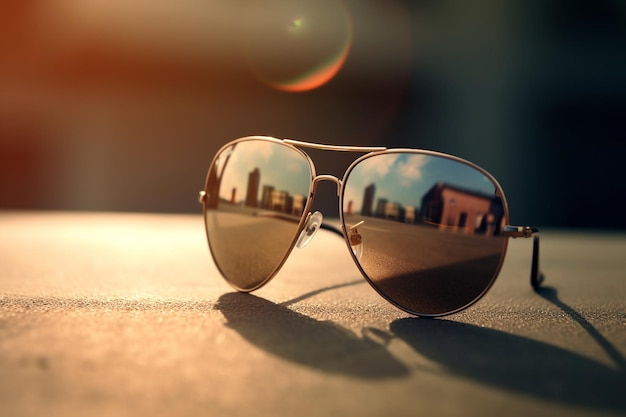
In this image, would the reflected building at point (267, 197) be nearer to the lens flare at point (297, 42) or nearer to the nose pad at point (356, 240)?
the nose pad at point (356, 240)

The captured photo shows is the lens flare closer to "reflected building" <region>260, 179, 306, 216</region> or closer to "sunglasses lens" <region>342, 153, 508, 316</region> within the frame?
"reflected building" <region>260, 179, 306, 216</region>

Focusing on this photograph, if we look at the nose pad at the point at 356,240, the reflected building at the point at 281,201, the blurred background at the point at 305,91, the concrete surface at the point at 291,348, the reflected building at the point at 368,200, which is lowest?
the concrete surface at the point at 291,348

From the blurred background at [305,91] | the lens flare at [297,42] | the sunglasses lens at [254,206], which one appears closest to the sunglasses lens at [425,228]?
the sunglasses lens at [254,206]

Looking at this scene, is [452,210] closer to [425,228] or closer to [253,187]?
[425,228]

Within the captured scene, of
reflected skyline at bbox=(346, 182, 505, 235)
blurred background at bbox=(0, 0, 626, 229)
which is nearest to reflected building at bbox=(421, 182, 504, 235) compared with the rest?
reflected skyline at bbox=(346, 182, 505, 235)

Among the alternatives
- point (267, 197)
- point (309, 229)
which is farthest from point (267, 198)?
point (309, 229)

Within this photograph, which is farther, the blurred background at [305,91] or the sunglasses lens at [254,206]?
the blurred background at [305,91]

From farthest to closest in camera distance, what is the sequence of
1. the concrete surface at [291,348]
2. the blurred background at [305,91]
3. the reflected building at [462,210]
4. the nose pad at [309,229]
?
the blurred background at [305,91] → the nose pad at [309,229] → the reflected building at [462,210] → the concrete surface at [291,348]

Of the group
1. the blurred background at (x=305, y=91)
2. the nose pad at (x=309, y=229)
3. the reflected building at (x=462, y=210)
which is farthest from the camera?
the blurred background at (x=305, y=91)
